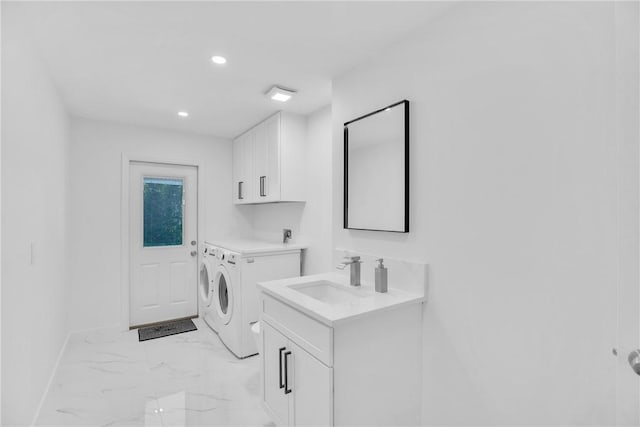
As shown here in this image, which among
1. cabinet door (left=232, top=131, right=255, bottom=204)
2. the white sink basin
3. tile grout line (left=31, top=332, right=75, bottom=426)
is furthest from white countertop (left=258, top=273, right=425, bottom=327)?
cabinet door (left=232, top=131, right=255, bottom=204)

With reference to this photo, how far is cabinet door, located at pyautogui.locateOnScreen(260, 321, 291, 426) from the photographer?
1.65m

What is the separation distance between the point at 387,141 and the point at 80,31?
1.79 metres

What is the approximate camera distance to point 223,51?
188 centimetres

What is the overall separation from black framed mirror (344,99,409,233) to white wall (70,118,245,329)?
260 cm

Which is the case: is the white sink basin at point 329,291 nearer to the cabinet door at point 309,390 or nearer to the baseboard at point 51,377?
the cabinet door at point 309,390

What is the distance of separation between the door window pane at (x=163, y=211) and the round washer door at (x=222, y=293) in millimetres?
969

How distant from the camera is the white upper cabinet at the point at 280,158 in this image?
2936 mm

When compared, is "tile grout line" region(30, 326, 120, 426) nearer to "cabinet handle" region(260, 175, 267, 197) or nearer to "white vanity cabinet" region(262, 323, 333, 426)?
"white vanity cabinet" region(262, 323, 333, 426)

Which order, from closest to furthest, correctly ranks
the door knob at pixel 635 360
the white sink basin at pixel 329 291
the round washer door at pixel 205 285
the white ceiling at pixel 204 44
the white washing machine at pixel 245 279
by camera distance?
the door knob at pixel 635 360
the white ceiling at pixel 204 44
the white sink basin at pixel 329 291
the white washing machine at pixel 245 279
the round washer door at pixel 205 285

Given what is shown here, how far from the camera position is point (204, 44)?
1797 millimetres

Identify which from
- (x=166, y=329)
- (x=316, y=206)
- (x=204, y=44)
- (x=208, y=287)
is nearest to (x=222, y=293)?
(x=208, y=287)

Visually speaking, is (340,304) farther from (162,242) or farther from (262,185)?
(162,242)

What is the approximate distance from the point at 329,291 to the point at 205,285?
2.10 meters

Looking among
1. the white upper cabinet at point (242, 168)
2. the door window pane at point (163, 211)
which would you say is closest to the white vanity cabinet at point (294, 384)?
the white upper cabinet at point (242, 168)
